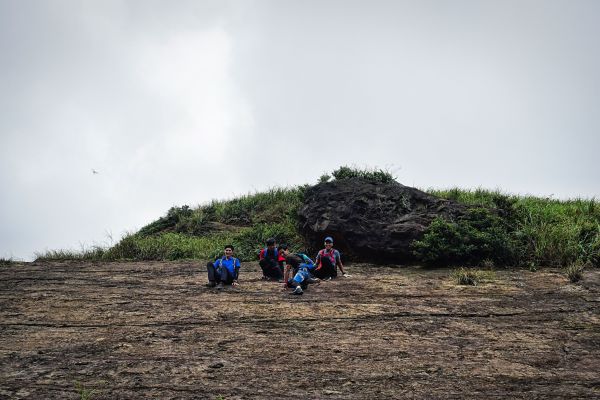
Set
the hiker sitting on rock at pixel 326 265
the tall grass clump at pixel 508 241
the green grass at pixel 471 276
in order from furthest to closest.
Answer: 1. the tall grass clump at pixel 508 241
2. the hiker sitting on rock at pixel 326 265
3. the green grass at pixel 471 276

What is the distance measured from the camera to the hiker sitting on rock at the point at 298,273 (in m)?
9.40

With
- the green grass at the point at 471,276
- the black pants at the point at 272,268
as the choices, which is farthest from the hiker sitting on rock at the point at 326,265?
the green grass at the point at 471,276

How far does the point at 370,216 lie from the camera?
1277 cm

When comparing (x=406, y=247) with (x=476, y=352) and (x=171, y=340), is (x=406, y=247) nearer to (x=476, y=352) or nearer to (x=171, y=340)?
(x=476, y=352)

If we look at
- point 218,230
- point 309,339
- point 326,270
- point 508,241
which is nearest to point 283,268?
point 326,270

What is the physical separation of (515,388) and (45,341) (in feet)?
20.9

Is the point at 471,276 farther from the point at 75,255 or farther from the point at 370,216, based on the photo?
the point at 75,255

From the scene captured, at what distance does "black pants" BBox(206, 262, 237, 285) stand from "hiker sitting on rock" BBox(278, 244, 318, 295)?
1.15 m

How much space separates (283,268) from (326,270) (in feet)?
3.20

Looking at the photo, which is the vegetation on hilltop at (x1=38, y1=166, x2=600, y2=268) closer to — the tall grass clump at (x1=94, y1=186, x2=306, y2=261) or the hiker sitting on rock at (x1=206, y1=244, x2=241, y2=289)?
the tall grass clump at (x1=94, y1=186, x2=306, y2=261)

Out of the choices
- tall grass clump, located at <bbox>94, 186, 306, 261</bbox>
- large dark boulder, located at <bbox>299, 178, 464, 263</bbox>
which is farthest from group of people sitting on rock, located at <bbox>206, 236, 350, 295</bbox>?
tall grass clump, located at <bbox>94, 186, 306, 261</bbox>

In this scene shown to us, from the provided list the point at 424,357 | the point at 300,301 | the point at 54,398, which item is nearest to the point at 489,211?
the point at 300,301

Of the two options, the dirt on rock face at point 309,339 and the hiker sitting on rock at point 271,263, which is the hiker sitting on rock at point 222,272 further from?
the hiker sitting on rock at point 271,263

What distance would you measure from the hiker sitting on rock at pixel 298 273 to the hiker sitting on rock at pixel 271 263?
0.85 feet
